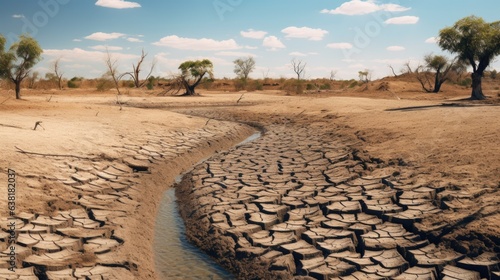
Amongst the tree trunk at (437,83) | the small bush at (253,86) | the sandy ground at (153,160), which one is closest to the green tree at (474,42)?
the sandy ground at (153,160)

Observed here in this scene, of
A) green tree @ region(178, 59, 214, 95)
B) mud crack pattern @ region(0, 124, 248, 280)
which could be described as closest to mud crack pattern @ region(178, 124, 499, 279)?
mud crack pattern @ region(0, 124, 248, 280)

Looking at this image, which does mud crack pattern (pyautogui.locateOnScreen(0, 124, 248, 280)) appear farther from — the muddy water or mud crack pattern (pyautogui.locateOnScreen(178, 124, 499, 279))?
mud crack pattern (pyautogui.locateOnScreen(178, 124, 499, 279))

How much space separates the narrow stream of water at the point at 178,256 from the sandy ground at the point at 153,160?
0.42 feet

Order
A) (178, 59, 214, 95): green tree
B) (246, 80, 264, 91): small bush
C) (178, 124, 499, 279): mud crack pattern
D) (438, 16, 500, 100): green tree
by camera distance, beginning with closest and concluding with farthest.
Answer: (178, 124, 499, 279): mud crack pattern → (438, 16, 500, 100): green tree → (178, 59, 214, 95): green tree → (246, 80, 264, 91): small bush

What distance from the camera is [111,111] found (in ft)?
48.1

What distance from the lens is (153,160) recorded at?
863cm

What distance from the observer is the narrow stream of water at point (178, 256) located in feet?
14.3

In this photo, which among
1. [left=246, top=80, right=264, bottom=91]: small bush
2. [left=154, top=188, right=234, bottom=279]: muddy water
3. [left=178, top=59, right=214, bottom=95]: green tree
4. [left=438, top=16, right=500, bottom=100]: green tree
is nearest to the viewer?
[left=154, top=188, right=234, bottom=279]: muddy water

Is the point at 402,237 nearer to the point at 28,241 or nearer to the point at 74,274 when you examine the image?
the point at 74,274

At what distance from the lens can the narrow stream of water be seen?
4363 millimetres

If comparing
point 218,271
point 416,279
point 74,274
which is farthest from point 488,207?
point 74,274

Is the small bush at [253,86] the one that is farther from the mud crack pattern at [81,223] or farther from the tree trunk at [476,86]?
the mud crack pattern at [81,223]

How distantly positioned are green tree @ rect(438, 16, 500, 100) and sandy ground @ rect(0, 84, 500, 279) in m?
A: 8.08

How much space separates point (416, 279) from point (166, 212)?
373cm
